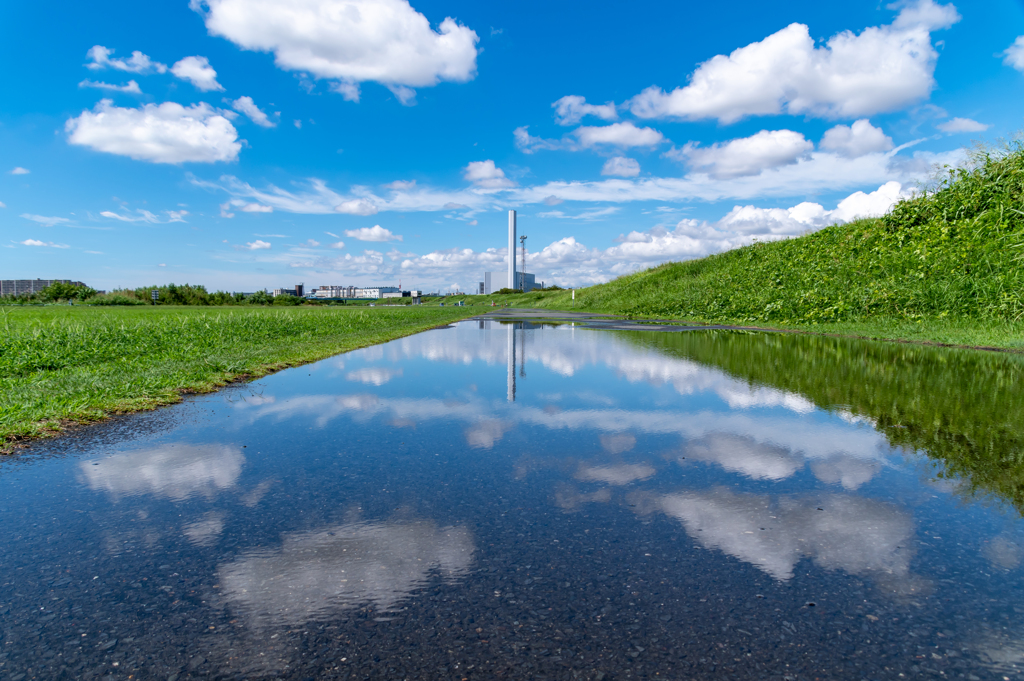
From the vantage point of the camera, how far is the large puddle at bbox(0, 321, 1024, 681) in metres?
2.29

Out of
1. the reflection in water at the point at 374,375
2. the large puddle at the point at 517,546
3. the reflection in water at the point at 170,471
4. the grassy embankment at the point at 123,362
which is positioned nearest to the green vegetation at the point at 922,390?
the large puddle at the point at 517,546

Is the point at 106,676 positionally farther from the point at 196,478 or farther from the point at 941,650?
the point at 941,650

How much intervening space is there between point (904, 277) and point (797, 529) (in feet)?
81.0

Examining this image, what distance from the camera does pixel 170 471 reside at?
15.1ft

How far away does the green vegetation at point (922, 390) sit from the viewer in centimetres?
489

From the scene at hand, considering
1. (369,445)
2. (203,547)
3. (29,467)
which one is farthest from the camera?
(369,445)

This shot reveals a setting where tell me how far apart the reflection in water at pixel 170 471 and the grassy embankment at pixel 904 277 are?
55.1ft

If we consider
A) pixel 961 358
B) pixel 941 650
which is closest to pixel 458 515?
pixel 941 650

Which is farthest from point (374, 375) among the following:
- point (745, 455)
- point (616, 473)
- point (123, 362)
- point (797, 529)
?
point (797, 529)

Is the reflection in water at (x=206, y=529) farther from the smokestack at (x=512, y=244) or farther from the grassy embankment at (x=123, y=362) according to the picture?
the smokestack at (x=512, y=244)

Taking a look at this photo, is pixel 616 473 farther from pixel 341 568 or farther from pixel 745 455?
pixel 341 568

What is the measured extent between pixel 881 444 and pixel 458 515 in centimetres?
437

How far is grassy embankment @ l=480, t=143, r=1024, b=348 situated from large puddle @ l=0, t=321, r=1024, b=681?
13049 mm

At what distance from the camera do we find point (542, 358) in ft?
41.7
